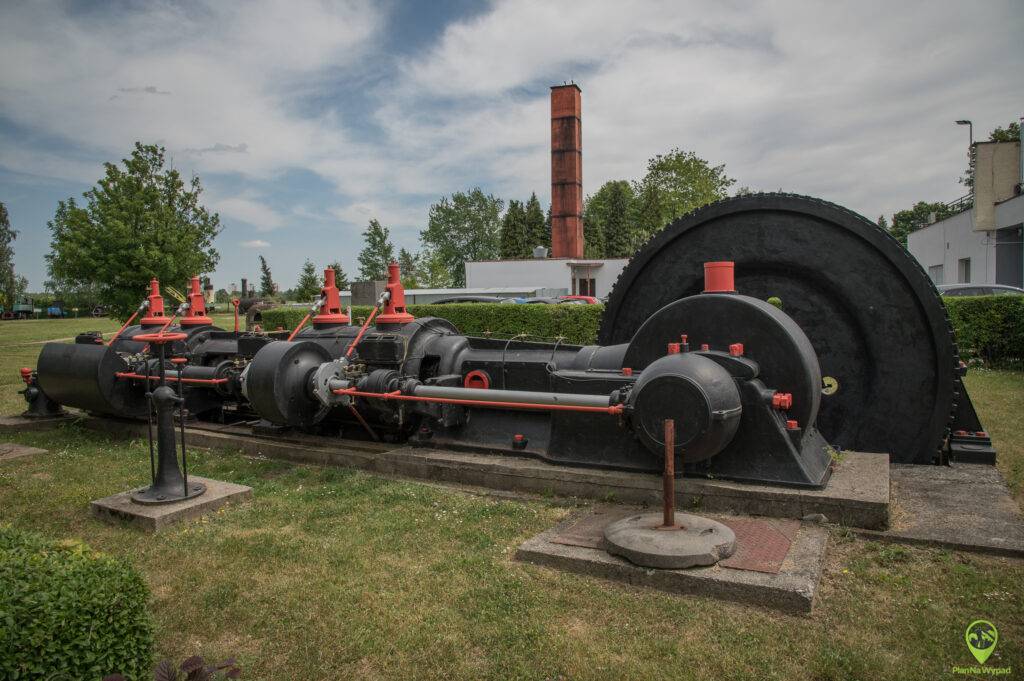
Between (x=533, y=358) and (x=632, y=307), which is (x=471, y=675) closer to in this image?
(x=533, y=358)

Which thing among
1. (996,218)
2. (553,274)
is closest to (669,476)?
(996,218)

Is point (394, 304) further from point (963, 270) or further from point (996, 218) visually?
point (963, 270)

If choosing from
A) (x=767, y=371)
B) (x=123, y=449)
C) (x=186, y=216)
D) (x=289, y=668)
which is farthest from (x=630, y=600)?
(x=186, y=216)

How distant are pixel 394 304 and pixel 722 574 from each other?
4.44 m

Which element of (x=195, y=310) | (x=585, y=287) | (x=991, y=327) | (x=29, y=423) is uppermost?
(x=585, y=287)

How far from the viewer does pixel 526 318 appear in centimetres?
1883

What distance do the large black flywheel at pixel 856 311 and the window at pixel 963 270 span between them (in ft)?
88.7

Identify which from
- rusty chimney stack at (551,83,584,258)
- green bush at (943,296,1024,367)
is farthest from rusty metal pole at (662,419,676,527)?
rusty chimney stack at (551,83,584,258)

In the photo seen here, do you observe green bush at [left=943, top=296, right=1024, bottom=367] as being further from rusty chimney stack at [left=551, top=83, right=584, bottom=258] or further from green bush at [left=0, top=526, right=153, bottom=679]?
rusty chimney stack at [left=551, top=83, right=584, bottom=258]

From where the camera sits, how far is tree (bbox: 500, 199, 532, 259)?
61875 mm

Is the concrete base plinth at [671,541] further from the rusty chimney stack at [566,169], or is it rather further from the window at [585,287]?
the rusty chimney stack at [566,169]

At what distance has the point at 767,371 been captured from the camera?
527cm

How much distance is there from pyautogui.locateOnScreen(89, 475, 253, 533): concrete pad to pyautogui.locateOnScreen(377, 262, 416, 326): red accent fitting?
2083mm

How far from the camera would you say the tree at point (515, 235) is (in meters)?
61.9
